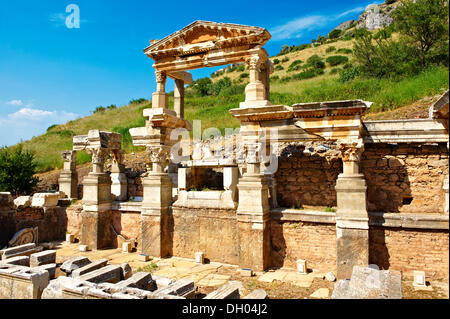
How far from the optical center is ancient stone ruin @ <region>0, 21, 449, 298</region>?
272 inches

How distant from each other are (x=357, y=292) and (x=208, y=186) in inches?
266

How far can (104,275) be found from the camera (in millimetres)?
6535

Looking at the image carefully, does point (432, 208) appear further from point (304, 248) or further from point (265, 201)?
point (265, 201)

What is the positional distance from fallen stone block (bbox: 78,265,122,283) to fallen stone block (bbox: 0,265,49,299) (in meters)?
0.82

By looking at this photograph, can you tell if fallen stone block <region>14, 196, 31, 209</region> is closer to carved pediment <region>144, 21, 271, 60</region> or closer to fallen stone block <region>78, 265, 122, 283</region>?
fallen stone block <region>78, 265, 122, 283</region>

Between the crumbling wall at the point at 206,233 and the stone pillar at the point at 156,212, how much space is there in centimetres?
24

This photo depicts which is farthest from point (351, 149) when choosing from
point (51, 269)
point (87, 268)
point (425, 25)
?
point (425, 25)

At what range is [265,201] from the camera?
802cm

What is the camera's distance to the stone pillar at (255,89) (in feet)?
27.2

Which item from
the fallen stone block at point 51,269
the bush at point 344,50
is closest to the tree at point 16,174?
the fallen stone block at point 51,269

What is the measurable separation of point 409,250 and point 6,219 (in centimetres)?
1130

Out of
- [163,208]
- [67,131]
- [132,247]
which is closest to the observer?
[163,208]

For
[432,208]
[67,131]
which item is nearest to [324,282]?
[432,208]

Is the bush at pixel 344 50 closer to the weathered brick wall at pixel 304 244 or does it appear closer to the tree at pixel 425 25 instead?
the tree at pixel 425 25
